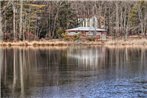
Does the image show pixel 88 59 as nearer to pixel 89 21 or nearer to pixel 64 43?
pixel 64 43

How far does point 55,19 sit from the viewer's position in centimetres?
9025

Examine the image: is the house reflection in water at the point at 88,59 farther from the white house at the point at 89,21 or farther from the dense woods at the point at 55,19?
the white house at the point at 89,21

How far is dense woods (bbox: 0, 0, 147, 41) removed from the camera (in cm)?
8319

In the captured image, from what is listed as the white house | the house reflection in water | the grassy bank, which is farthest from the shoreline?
the white house

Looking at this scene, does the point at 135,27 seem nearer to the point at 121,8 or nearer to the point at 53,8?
the point at 121,8

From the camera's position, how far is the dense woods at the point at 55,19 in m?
83.2

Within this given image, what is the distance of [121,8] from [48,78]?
252 feet

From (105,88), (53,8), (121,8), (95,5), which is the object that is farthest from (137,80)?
(95,5)

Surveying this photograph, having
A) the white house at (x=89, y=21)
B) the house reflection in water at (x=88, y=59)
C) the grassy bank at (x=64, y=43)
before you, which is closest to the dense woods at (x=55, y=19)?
the white house at (x=89, y=21)

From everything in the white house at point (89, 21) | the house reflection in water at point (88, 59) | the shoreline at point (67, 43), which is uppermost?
the white house at point (89, 21)

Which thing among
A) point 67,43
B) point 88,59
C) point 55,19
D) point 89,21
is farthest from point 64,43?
point 89,21

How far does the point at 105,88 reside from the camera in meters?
21.5

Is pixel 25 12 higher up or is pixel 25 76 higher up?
pixel 25 12

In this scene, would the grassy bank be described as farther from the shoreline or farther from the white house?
the white house
